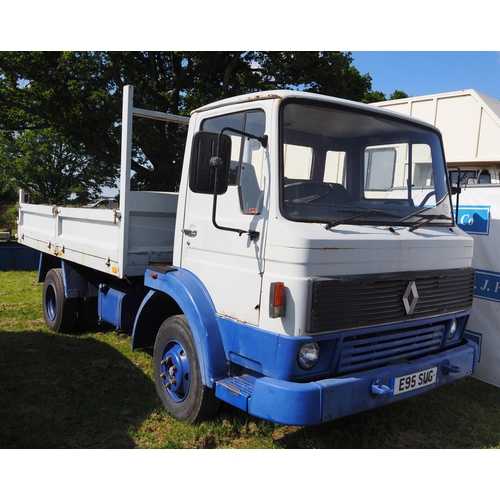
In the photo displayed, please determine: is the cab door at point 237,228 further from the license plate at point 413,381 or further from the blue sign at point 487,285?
the blue sign at point 487,285

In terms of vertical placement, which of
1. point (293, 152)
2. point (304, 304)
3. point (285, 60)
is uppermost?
point (285, 60)

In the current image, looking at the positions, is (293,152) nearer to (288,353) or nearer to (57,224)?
(288,353)

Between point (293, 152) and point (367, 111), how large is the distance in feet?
2.39

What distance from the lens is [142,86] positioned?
1554 cm

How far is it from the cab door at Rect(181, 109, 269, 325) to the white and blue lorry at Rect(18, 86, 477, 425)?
1cm

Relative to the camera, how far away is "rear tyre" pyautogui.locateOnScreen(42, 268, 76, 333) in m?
6.12

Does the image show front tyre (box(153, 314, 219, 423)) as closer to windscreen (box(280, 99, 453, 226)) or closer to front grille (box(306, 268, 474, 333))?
front grille (box(306, 268, 474, 333))

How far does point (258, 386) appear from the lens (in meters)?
2.94

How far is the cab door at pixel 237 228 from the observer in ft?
10.3

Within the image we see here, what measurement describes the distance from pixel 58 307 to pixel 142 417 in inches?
109

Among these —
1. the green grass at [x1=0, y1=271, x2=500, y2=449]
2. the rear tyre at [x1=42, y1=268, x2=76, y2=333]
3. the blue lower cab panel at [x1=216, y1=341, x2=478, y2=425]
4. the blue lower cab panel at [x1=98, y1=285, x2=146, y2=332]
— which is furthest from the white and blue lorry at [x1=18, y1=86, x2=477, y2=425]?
the rear tyre at [x1=42, y1=268, x2=76, y2=333]

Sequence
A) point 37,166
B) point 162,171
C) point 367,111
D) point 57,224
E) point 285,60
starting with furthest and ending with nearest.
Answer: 1. point 37,166
2. point 285,60
3. point 162,171
4. point 57,224
5. point 367,111

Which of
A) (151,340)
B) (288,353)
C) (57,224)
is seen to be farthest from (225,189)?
(57,224)

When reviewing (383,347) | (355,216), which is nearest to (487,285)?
(383,347)
